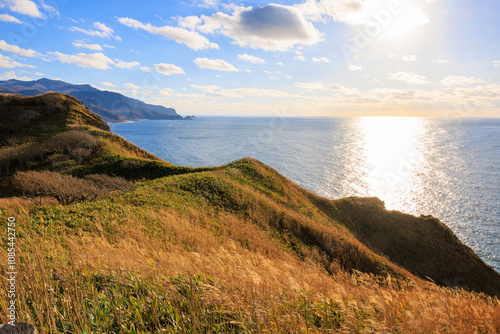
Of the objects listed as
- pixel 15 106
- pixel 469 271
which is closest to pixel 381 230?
pixel 469 271

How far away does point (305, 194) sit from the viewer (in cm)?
3669

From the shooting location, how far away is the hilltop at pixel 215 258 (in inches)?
133

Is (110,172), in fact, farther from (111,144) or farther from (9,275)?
(9,275)

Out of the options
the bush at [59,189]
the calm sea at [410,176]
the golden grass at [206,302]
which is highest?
the golden grass at [206,302]

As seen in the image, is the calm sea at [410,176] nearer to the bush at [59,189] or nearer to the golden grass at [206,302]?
the golden grass at [206,302]

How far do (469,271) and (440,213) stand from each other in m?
34.3

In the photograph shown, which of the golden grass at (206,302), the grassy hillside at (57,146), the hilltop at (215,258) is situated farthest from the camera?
the grassy hillside at (57,146)

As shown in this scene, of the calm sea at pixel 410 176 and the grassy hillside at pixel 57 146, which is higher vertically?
the grassy hillside at pixel 57 146

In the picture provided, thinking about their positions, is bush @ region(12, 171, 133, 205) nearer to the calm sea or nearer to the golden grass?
the golden grass

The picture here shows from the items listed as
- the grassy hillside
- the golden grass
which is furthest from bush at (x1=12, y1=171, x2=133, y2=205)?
the golden grass

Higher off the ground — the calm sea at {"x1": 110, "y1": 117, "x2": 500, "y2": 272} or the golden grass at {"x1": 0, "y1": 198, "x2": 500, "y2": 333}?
the golden grass at {"x1": 0, "y1": 198, "x2": 500, "y2": 333}

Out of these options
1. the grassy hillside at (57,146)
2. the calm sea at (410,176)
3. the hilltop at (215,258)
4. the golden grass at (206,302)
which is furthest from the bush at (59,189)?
the calm sea at (410,176)

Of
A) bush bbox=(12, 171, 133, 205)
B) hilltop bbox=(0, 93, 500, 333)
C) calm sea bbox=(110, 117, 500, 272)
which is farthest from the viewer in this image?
calm sea bbox=(110, 117, 500, 272)

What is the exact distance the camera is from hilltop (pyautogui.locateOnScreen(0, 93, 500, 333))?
338 centimetres
